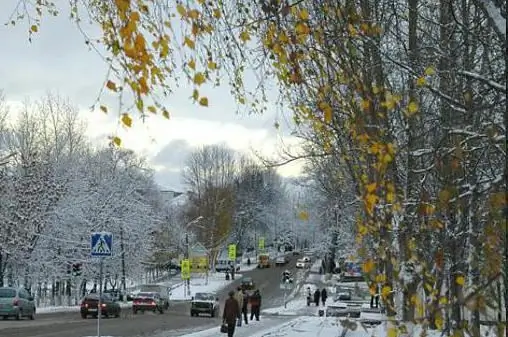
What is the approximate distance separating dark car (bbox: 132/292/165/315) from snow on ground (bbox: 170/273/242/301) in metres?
22.8

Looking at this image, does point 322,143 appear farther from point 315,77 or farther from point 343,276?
point 343,276

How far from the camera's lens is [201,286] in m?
80.4

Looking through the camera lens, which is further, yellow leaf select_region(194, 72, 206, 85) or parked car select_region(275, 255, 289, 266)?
parked car select_region(275, 255, 289, 266)

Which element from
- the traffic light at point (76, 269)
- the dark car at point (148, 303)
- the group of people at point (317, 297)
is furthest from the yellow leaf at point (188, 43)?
the group of people at point (317, 297)

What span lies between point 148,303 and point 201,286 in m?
34.6

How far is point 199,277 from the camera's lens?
88.9m

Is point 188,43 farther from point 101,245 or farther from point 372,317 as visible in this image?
point 372,317

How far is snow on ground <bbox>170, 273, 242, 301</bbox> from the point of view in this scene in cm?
7270

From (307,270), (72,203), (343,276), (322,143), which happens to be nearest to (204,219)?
(307,270)

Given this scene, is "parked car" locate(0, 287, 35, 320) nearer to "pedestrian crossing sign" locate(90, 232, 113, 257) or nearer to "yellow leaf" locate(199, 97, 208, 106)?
"pedestrian crossing sign" locate(90, 232, 113, 257)

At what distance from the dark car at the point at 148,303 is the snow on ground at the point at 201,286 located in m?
22.8

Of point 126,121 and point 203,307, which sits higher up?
point 126,121

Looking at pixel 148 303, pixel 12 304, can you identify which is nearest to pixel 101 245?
pixel 12 304

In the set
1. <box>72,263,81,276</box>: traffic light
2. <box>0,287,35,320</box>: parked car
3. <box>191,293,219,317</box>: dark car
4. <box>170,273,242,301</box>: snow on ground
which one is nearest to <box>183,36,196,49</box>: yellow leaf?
<box>0,287,35,320</box>: parked car
